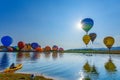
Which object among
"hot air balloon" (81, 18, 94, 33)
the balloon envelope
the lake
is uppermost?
"hot air balloon" (81, 18, 94, 33)

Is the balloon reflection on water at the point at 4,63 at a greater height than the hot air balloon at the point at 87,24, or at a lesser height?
lesser

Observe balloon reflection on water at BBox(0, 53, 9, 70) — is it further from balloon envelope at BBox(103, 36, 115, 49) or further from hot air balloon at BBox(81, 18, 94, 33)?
balloon envelope at BBox(103, 36, 115, 49)

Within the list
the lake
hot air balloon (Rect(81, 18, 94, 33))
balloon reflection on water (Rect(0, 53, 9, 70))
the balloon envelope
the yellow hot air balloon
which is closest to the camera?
the lake

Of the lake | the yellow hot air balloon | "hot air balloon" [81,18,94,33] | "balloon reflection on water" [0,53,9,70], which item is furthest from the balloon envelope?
"balloon reflection on water" [0,53,9,70]

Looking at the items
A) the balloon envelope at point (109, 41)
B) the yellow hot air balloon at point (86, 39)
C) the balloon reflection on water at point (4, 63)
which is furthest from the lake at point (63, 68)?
the balloon envelope at point (109, 41)

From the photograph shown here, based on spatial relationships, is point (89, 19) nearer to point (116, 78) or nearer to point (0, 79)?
point (116, 78)

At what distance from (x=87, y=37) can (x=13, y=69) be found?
110 meters

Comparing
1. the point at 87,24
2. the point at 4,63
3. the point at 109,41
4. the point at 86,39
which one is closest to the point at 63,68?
the point at 4,63

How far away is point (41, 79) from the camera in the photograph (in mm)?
45250

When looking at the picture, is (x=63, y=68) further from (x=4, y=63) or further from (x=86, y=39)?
(x=86, y=39)

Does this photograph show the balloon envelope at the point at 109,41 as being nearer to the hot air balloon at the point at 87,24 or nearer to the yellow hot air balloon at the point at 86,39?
the yellow hot air balloon at the point at 86,39

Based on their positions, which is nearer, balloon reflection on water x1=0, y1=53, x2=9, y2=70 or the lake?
the lake

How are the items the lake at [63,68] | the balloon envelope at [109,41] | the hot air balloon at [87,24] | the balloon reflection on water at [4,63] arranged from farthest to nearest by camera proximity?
the balloon envelope at [109,41] → the hot air balloon at [87,24] → the balloon reflection on water at [4,63] → the lake at [63,68]

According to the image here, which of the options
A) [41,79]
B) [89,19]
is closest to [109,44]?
[89,19]
